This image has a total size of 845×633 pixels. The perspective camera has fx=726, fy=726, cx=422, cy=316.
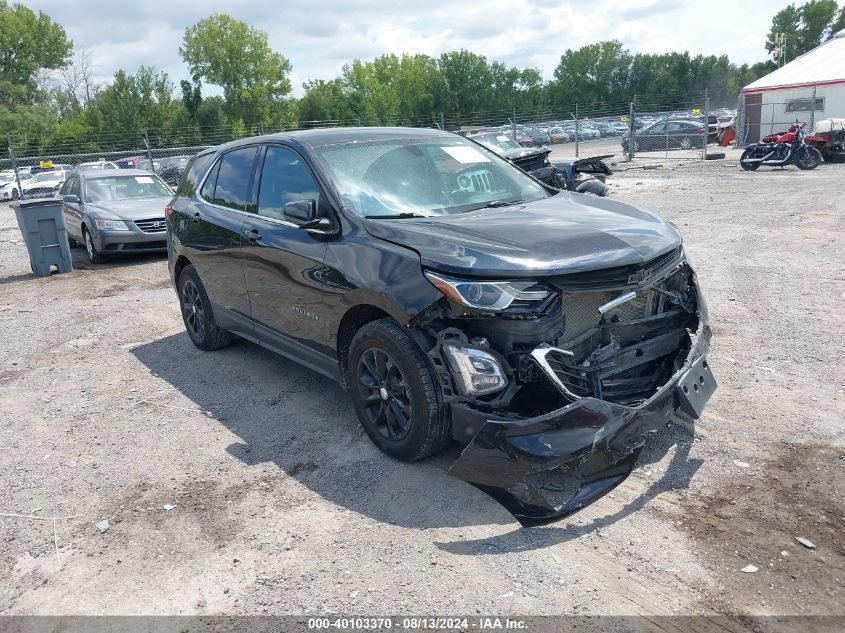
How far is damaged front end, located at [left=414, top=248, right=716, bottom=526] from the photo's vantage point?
132 inches

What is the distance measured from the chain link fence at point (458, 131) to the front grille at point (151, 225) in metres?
11.7

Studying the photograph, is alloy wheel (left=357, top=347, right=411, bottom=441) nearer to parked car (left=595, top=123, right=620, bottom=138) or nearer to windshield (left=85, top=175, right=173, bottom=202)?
windshield (left=85, top=175, right=173, bottom=202)

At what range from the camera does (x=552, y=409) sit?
3.62 m

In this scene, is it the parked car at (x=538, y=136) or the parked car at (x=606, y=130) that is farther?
the parked car at (x=606, y=130)

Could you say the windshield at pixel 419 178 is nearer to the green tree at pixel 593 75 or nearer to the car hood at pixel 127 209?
the car hood at pixel 127 209

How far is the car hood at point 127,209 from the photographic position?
12102 millimetres

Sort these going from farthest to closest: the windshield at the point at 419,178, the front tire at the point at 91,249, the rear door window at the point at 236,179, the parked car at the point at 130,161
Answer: the parked car at the point at 130,161 → the front tire at the point at 91,249 → the rear door window at the point at 236,179 → the windshield at the point at 419,178

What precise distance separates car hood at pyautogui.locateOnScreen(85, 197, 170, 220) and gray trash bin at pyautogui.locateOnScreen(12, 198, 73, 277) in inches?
32.4

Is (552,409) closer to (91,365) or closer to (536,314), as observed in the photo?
(536,314)

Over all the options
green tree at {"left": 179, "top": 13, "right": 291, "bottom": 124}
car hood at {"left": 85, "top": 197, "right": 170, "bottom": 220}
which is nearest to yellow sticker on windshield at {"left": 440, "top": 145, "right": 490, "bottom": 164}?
car hood at {"left": 85, "top": 197, "right": 170, "bottom": 220}

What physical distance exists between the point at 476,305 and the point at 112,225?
10.0m

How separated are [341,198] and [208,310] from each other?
7.66 ft

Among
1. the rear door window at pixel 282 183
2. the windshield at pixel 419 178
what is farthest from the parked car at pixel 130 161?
the windshield at pixel 419 178

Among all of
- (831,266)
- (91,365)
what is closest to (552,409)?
(91,365)
